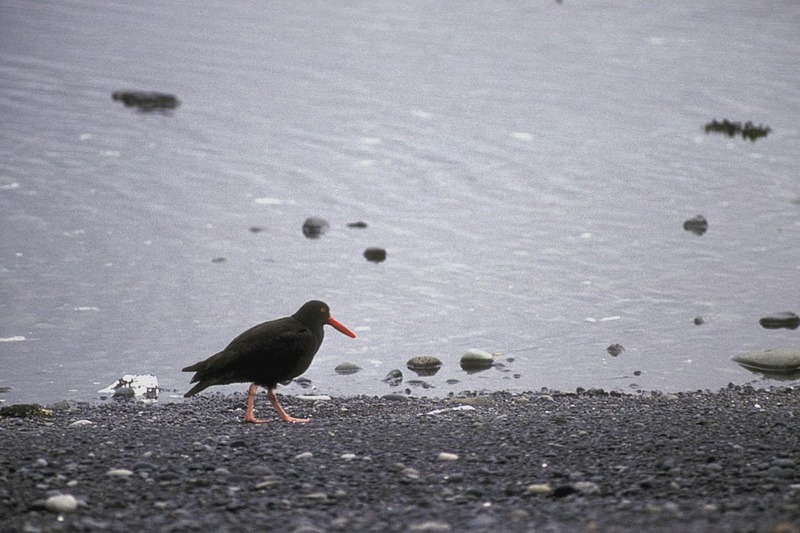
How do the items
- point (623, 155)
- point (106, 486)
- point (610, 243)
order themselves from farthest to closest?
point (623, 155) < point (610, 243) < point (106, 486)

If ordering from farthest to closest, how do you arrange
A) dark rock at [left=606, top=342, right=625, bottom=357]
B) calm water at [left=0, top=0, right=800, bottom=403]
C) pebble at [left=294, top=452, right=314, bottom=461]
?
calm water at [left=0, top=0, right=800, bottom=403]
dark rock at [left=606, top=342, right=625, bottom=357]
pebble at [left=294, top=452, right=314, bottom=461]

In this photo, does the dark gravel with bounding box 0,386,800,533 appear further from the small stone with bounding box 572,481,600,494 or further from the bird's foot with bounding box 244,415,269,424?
the bird's foot with bounding box 244,415,269,424

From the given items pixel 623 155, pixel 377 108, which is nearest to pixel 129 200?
pixel 377 108

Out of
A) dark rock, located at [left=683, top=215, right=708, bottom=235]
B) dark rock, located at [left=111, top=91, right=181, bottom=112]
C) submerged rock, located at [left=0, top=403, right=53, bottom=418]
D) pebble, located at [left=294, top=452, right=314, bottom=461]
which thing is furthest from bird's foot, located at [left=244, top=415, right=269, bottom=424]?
dark rock, located at [left=111, top=91, right=181, bottom=112]

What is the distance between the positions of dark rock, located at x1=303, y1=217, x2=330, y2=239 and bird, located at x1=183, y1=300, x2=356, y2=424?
760 centimetres

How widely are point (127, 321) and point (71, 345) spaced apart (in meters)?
0.98

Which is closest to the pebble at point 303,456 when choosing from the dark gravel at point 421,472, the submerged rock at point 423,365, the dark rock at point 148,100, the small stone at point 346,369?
the dark gravel at point 421,472

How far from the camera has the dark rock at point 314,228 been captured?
58.8ft

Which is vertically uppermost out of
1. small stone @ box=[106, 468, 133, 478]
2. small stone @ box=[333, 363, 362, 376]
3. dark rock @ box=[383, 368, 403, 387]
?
small stone @ box=[333, 363, 362, 376]

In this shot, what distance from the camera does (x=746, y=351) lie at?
531 inches

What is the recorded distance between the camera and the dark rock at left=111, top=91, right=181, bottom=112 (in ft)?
81.4

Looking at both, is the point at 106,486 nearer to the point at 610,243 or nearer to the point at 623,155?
the point at 610,243

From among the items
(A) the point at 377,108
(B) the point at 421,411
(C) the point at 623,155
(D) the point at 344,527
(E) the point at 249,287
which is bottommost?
(D) the point at 344,527

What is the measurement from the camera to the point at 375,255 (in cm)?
1692
